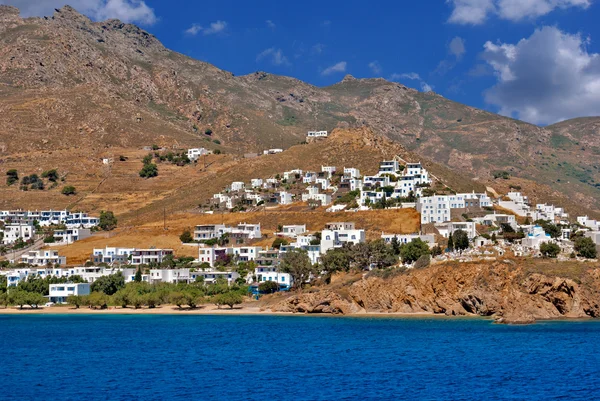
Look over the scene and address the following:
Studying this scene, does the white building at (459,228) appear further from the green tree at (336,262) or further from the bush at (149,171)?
the bush at (149,171)

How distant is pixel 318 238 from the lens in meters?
111

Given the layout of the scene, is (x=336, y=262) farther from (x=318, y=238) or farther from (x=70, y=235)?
(x=70, y=235)

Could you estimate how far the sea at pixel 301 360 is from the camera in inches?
1880

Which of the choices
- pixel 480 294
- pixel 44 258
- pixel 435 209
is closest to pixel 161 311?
pixel 44 258

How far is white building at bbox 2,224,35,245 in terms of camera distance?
5182 inches

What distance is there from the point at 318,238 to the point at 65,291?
30220 mm

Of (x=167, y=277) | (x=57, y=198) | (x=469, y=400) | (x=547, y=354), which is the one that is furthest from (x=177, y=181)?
(x=469, y=400)

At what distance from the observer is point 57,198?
15650cm

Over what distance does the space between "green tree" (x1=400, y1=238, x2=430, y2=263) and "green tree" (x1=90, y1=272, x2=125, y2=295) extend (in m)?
32.2

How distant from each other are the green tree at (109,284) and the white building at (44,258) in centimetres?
1278

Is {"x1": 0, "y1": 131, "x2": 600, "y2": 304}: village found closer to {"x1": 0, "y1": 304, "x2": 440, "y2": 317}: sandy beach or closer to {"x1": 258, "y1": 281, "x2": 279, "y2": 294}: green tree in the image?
{"x1": 258, "y1": 281, "x2": 279, "y2": 294}: green tree

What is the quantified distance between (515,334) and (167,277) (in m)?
45.8

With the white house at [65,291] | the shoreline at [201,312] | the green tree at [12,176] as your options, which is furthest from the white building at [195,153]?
the shoreline at [201,312]

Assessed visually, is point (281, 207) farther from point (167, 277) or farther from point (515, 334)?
point (515, 334)
